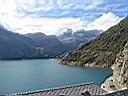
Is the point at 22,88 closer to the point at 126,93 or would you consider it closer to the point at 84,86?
the point at 84,86

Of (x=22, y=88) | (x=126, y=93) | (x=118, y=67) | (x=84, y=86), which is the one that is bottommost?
(x=22, y=88)

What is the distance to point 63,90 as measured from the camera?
7294cm

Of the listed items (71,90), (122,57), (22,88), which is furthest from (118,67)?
(22,88)

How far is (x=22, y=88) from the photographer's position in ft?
391

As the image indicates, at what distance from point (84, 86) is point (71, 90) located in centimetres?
867

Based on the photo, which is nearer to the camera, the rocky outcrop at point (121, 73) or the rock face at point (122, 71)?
the rock face at point (122, 71)

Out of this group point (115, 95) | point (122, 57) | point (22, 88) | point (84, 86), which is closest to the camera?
point (115, 95)

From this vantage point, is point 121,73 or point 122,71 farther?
point 121,73

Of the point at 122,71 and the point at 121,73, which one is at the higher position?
the point at 122,71

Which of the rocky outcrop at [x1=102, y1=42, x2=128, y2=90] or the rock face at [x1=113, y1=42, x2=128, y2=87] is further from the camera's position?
the rocky outcrop at [x1=102, y1=42, x2=128, y2=90]

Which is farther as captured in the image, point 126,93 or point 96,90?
point 96,90

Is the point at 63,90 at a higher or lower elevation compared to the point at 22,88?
higher

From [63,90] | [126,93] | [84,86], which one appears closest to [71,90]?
[63,90]

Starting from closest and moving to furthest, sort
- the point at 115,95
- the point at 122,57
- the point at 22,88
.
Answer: the point at 115,95
the point at 122,57
the point at 22,88
